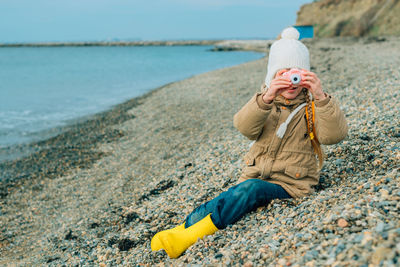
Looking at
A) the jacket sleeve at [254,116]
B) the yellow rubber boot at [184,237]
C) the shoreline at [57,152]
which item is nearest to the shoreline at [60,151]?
the shoreline at [57,152]

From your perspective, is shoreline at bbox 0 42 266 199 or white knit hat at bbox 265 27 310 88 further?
shoreline at bbox 0 42 266 199

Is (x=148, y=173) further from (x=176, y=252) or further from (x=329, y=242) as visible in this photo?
(x=329, y=242)

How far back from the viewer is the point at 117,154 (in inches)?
411

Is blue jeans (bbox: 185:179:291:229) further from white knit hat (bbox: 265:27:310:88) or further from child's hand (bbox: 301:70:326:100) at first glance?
white knit hat (bbox: 265:27:310:88)

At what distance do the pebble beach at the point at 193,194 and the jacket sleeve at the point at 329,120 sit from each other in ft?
2.12

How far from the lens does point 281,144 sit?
13.5 ft

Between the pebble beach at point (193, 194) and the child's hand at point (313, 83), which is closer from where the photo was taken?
the pebble beach at point (193, 194)

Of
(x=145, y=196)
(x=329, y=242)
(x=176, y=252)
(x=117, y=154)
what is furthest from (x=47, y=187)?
(x=329, y=242)

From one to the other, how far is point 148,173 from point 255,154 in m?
4.45

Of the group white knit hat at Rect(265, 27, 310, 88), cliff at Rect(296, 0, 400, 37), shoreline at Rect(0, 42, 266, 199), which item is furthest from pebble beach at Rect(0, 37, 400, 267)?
cliff at Rect(296, 0, 400, 37)

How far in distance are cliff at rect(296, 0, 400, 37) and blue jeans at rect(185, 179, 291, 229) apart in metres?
40.3

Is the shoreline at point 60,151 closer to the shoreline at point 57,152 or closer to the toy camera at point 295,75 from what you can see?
the shoreline at point 57,152

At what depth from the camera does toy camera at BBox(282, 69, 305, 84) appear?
A: 373cm

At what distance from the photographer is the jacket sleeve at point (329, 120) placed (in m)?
3.77
